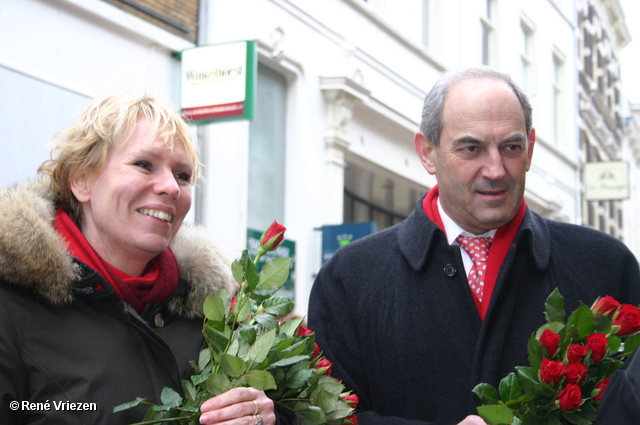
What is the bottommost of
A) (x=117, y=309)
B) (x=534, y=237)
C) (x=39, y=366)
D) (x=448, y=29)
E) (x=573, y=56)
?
(x=39, y=366)

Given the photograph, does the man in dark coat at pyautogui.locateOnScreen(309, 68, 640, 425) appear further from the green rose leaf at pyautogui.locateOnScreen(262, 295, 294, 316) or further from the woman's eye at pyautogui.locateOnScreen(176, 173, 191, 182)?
the woman's eye at pyautogui.locateOnScreen(176, 173, 191, 182)

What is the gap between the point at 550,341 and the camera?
2.20 meters

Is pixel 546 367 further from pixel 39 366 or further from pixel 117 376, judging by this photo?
pixel 39 366

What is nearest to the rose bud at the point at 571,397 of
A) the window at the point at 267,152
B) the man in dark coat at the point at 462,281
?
the man in dark coat at the point at 462,281

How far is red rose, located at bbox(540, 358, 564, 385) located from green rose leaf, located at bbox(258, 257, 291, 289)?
A: 0.72 meters

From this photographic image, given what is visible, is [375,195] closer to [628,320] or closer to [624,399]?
[628,320]

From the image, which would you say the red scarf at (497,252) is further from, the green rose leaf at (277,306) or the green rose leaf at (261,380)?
the green rose leaf at (261,380)

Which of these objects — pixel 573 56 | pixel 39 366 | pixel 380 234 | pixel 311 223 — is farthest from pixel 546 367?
pixel 573 56

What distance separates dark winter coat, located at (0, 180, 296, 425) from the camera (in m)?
→ 2.08

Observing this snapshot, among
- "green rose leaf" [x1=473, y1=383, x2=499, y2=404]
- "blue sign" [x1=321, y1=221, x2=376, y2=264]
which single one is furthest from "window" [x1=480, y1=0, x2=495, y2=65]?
"green rose leaf" [x1=473, y1=383, x2=499, y2=404]

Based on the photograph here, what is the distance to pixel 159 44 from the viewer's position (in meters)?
7.49

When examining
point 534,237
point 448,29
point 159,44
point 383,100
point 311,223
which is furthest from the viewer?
point 448,29

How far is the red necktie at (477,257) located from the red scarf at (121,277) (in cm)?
100

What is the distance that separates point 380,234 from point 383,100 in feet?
27.2
